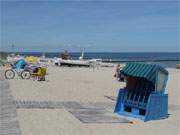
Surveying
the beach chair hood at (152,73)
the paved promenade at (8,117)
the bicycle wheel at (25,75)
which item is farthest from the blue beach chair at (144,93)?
the bicycle wheel at (25,75)

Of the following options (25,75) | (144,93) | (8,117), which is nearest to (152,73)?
(144,93)

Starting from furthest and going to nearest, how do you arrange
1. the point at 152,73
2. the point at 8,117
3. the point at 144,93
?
the point at 144,93 < the point at 152,73 < the point at 8,117

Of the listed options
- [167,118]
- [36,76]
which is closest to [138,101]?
[167,118]

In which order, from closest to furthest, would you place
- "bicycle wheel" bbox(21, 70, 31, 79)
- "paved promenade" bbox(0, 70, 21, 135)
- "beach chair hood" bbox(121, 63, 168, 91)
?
1. "paved promenade" bbox(0, 70, 21, 135)
2. "beach chair hood" bbox(121, 63, 168, 91)
3. "bicycle wheel" bbox(21, 70, 31, 79)

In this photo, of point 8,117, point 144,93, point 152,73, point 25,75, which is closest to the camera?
point 8,117

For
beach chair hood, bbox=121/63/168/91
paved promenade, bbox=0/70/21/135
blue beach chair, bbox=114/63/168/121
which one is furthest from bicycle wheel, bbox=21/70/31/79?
beach chair hood, bbox=121/63/168/91

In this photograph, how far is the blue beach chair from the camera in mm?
10688

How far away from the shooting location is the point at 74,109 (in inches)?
481

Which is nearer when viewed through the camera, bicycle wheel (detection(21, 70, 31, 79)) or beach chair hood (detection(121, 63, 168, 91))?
beach chair hood (detection(121, 63, 168, 91))

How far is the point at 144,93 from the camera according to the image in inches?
435

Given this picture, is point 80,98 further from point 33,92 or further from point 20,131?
point 20,131

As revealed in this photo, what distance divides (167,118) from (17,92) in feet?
21.9

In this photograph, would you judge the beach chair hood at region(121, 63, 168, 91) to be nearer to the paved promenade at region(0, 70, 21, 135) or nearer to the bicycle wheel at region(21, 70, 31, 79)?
the paved promenade at region(0, 70, 21, 135)

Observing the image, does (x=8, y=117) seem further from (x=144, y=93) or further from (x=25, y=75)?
(x=25, y=75)
